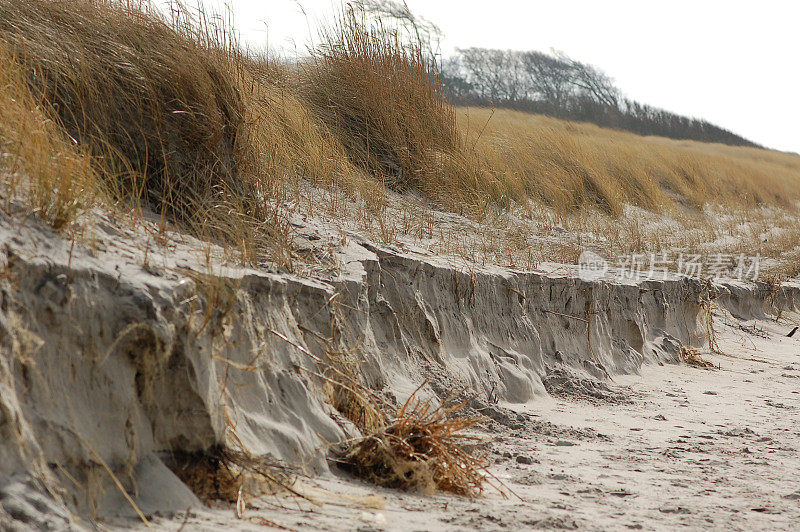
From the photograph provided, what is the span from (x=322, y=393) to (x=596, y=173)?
7261 mm

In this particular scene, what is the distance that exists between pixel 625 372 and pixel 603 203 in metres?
4.29

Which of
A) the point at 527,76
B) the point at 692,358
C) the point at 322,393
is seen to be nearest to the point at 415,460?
the point at 322,393

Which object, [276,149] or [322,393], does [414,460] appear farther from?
[276,149]

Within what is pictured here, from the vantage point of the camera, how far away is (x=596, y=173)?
30.9 ft

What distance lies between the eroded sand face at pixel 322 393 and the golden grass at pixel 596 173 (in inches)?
122

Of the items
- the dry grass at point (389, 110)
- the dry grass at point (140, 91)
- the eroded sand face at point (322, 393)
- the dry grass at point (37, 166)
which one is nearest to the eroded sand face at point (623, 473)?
the eroded sand face at point (322, 393)

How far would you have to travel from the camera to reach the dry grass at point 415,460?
8.57 ft

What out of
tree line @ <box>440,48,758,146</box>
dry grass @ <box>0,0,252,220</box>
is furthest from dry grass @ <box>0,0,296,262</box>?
tree line @ <box>440,48,758,146</box>

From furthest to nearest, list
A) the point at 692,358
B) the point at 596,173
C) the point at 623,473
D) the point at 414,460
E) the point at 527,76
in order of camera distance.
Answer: the point at 527,76, the point at 596,173, the point at 692,358, the point at 623,473, the point at 414,460

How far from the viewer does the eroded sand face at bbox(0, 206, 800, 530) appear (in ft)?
6.56

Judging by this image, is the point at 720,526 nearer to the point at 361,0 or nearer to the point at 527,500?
the point at 527,500

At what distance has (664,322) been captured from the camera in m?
6.08

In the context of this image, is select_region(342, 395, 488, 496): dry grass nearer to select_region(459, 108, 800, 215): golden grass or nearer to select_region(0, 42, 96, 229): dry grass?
select_region(0, 42, 96, 229): dry grass

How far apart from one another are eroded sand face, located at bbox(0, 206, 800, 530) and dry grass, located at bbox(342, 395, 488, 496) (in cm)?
9
